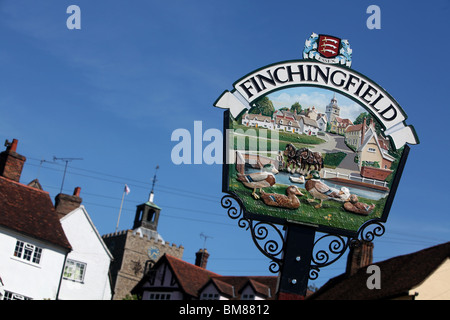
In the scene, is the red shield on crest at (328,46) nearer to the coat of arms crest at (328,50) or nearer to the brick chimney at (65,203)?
the coat of arms crest at (328,50)

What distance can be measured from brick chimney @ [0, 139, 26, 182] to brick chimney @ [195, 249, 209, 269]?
24784 millimetres

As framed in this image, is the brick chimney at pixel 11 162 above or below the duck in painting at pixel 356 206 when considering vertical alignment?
above

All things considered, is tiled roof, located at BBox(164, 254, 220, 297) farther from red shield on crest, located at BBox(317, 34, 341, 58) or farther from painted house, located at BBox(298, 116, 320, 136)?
red shield on crest, located at BBox(317, 34, 341, 58)

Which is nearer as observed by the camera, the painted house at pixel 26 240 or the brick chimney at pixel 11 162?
the painted house at pixel 26 240

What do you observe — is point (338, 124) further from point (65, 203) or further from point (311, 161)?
point (65, 203)

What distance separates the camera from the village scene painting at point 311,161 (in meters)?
10.8

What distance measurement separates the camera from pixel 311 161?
35.9 feet

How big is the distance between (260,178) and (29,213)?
29557 millimetres

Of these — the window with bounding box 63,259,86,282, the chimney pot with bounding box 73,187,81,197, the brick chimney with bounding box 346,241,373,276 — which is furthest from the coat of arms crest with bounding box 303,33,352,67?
the chimney pot with bounding box 73,187,81,197

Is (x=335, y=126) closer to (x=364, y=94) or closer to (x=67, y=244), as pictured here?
(x=364, y=94)

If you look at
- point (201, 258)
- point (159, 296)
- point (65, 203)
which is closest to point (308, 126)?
point (65, 203)

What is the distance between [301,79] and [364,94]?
3.63ft

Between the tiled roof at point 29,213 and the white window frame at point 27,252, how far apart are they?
0.63 metres

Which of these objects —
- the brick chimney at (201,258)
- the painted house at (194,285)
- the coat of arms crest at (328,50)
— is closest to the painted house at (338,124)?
the coat of arms crest at (328,50)
